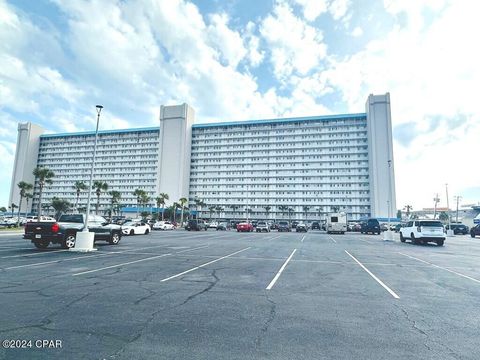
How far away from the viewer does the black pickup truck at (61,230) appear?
14550 millimetres

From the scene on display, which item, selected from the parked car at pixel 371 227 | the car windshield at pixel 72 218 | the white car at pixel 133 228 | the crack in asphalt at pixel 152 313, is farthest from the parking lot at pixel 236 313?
the parked car at pixel 371 227

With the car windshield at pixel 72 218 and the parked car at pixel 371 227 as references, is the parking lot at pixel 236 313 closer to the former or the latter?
the car windshield at pixel 72 218

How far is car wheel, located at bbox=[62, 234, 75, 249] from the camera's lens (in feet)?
49.5

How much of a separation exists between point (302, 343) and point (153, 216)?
4674 inches

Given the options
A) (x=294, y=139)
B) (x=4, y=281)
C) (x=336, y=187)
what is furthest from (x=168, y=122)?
(x=4, y=281)

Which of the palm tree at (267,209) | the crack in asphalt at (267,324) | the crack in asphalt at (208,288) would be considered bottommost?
the crack in asphalt at (208,288)

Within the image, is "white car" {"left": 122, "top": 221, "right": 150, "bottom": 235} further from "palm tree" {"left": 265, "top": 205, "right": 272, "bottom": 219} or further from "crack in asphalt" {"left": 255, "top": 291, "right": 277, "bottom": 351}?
"palm tree" {"left": 265, "top": 205, "right": 272, "bottom": 219}

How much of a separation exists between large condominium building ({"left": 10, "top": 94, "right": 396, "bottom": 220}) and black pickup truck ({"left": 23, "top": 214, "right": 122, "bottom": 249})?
9533 cm

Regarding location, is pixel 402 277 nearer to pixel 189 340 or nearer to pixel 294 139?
pixel 189 340

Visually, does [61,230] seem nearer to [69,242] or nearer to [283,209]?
[69,242]

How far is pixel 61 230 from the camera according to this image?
48.8 ft

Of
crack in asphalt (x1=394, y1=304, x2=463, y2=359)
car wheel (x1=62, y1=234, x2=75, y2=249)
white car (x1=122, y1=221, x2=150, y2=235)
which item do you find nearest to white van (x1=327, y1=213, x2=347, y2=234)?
white car (x1=122, y1=221, x2=150, y2=235)

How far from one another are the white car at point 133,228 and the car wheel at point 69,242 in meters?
13.7

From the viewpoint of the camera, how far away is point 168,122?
131375 mm
